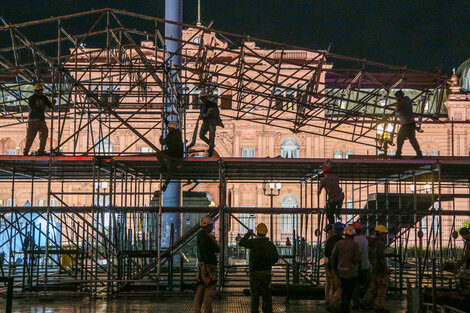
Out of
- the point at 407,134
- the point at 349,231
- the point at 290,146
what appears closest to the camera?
the point at 349,231

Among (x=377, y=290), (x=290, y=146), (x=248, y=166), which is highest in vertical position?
(x=290, y=146)

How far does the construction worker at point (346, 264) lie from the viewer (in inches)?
555

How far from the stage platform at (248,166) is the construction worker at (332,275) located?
3564 mm

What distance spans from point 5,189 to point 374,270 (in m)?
49.8

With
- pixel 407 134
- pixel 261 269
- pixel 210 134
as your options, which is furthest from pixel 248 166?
pixel 261 269

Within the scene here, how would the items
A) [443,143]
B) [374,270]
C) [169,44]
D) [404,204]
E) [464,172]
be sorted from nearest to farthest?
[374,270] < [464,172] < [404,204] < [169,44] < [443,143]

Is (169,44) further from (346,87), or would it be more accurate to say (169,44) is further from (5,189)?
(5,189)

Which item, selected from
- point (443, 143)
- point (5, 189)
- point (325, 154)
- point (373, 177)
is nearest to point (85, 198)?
point (5, 189)

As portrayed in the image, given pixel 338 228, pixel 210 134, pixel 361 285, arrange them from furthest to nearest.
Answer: pixel 210 134 < pixel 361 285 < pixel 338 228

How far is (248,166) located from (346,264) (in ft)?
20.7

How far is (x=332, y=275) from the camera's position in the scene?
1470 cm

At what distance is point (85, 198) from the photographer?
56.3m

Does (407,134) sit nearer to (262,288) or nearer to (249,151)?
(262,288)

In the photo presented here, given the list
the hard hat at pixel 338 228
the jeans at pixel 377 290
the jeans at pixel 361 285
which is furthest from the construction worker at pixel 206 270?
the jeans at pixel 377 290
